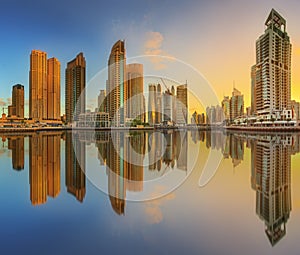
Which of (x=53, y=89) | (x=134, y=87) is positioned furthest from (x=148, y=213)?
(x=53, y=89)

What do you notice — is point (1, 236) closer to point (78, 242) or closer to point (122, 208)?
point (78, 242)

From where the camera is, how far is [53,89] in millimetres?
104375

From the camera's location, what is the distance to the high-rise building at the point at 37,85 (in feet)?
318

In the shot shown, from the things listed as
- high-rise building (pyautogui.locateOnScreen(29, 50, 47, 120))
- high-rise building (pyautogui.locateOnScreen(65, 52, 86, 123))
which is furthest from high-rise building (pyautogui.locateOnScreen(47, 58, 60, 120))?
high-rise building (pyautogui.locateOnScreen(65, 52, 86, 123))

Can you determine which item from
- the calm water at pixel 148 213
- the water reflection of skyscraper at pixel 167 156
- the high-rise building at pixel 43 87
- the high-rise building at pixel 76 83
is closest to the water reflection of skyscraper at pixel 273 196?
the calm water at pixel 148 213

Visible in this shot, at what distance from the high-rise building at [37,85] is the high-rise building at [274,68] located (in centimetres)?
7669

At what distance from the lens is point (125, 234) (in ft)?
11.8

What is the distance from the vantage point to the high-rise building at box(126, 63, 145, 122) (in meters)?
29.8

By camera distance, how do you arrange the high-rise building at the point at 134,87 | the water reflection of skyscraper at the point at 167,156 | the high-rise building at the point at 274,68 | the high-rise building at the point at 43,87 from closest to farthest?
the water reflection of skyscraper at the point at 167,156, the high-rise building at the point at 134,87, the high-rise building at the point at 274,68, the high-rise building at the point at 43,87

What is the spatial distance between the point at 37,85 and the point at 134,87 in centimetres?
6981

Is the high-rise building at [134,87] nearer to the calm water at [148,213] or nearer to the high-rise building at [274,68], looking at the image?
the calm water at [148,213]

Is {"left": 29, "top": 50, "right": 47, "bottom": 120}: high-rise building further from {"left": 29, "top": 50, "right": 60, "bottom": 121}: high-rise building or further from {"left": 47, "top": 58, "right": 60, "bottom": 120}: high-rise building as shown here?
{"left": 47, "top": 58, "right": 60, "bottom": 120}: high-rise building

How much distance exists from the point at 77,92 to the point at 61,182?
86219mm

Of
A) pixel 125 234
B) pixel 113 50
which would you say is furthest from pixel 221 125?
pixel 125 234
